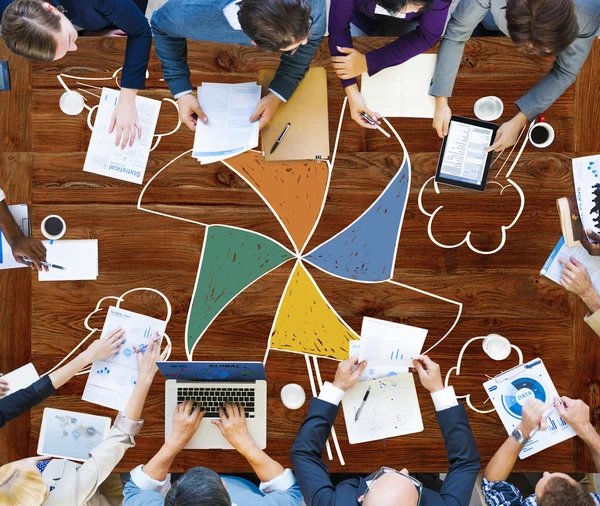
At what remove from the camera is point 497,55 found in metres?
2.06

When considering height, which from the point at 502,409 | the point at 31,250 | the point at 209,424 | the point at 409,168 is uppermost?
the point at 409,168

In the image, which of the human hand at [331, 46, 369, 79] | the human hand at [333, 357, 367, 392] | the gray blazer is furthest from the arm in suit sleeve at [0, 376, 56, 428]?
the gray blazer

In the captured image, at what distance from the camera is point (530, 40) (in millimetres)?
1748

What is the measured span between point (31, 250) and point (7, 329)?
0.31m

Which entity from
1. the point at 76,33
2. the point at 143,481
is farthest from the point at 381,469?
the point at 76,33

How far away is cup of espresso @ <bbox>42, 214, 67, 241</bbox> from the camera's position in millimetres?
2076

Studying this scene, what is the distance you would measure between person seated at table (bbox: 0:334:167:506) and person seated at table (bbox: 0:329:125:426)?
120 mm

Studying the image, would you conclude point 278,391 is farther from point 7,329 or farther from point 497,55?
point 497,55

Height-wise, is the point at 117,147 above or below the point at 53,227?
above

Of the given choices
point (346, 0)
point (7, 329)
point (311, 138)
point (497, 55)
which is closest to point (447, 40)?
point (497, 55)

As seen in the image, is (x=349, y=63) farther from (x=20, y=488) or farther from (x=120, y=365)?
(x=20, y=488)

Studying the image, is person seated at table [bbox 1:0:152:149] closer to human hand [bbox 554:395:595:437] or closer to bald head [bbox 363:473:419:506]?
bald head [bbox 363:473:419:506]

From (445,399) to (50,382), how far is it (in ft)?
4.51

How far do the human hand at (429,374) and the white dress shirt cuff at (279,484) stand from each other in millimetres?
572
